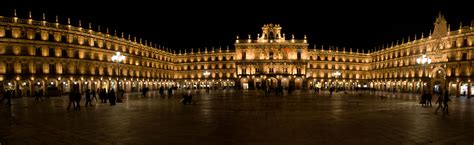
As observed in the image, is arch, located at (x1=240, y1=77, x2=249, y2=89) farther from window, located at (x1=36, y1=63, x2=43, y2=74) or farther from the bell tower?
window, located at (x1=36, y1=63, x2=43, y2=74)

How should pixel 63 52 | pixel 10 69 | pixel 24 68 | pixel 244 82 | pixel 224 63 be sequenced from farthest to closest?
pixel 224 63 → pixel 244 82 → pixel 63 52 → pixel 24 68 → pixel 10 69

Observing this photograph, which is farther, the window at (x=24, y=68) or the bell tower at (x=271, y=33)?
the bell tower at (x=271, y=33)

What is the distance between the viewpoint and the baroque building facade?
5009 centimetres

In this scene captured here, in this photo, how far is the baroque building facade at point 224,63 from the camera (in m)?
50.1

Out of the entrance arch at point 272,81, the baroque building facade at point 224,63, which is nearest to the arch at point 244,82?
the baroque building facade at point 224,63

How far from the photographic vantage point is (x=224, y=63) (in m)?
103

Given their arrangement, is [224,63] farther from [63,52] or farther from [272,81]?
[63,52]

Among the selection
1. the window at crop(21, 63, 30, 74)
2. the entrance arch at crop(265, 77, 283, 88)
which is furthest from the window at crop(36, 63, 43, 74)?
the entrance arch at crop(265, 77, 283, 88)

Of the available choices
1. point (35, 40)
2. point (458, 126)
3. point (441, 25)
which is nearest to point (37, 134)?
point (458, 126)

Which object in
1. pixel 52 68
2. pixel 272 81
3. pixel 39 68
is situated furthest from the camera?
pixel 272 81

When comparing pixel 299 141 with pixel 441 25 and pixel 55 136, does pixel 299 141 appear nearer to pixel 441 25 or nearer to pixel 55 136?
pixel 55 136

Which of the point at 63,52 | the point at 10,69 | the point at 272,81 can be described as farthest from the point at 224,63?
the point at 10,69

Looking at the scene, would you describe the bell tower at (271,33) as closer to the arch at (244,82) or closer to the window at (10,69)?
the arch at (244,82)

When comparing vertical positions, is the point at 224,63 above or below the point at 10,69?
above
